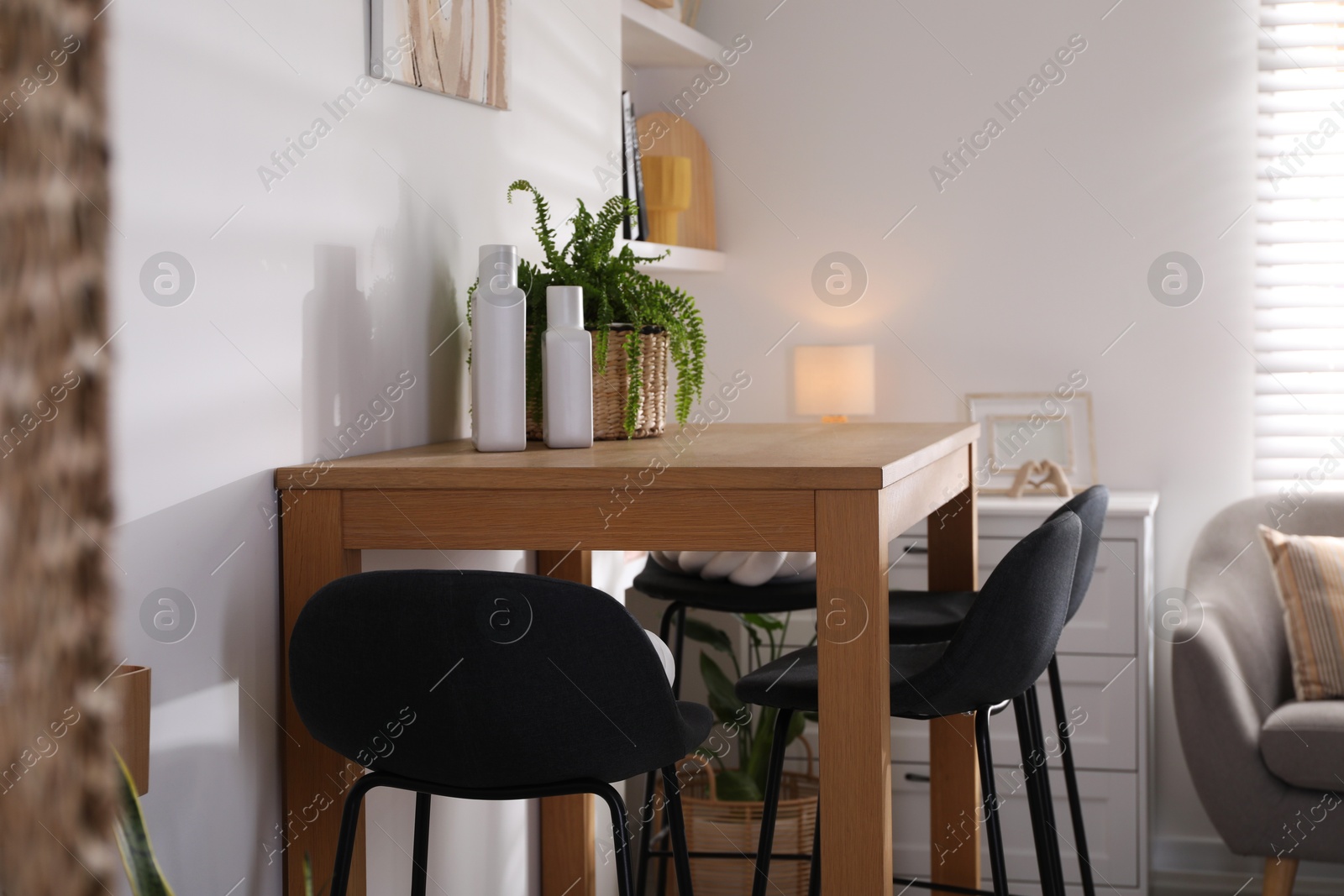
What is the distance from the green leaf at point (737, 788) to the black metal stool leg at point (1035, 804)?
3.49ft

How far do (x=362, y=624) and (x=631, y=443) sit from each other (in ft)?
2.00

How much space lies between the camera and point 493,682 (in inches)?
42.4

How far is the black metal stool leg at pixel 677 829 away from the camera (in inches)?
50.4

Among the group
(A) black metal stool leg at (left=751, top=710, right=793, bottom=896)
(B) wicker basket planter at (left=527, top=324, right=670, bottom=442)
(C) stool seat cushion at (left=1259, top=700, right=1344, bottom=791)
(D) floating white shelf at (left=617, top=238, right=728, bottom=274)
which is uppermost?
(D) floating white shelf at (left=617, top=238, right=728, bottom=274)

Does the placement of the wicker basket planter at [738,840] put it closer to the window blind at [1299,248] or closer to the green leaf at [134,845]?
the window blind at [1299,248]

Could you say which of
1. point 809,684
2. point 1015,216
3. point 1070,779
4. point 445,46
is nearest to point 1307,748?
point 1070,779

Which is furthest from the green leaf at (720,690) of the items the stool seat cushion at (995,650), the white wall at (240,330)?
the stool seat cushion at (995,650)

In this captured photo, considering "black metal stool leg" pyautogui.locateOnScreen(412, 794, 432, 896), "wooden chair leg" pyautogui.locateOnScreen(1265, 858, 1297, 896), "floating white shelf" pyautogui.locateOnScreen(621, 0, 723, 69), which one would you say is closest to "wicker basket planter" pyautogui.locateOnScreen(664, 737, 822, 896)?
"wooden chair leg" pyautogui.locateOnScreen(1265, 858, 1297, 896)

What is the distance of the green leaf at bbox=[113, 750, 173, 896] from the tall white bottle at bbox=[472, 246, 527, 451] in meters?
0.70

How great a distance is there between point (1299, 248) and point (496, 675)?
2.73 m

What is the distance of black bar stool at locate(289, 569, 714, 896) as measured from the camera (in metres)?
1.08

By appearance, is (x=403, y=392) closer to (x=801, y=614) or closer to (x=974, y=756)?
(x=974, y=756)

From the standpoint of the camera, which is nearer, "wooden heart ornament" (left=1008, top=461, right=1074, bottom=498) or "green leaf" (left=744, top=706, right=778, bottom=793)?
"green leaf" (left=744, top=706, right=778, bottom=793)

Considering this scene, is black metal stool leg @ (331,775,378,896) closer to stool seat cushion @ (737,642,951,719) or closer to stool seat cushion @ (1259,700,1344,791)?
stool seat cushion @ (737,642,951,719)
